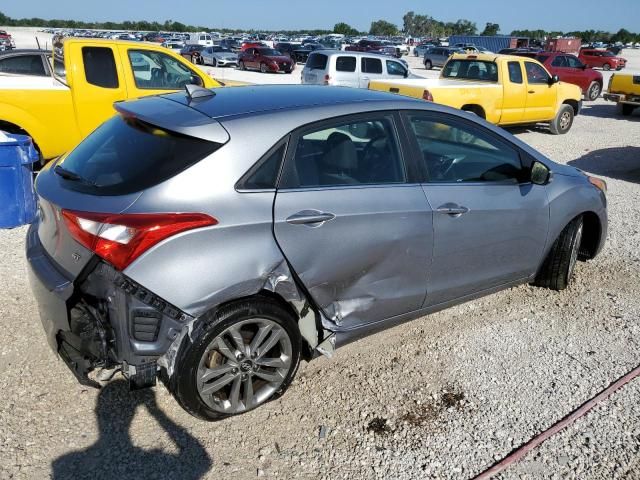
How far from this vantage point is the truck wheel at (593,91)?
19.5 m

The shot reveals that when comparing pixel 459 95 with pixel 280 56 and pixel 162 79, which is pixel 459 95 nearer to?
pixel 162 79

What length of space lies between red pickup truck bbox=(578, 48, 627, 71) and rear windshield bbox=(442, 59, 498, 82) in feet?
98.1

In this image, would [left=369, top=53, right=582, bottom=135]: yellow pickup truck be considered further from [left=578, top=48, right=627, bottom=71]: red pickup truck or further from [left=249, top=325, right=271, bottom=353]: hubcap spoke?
[left=578, top=48, right=627, bottom=71]: red pickup truck

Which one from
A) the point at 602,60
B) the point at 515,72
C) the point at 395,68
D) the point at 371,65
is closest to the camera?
the point at 515,72

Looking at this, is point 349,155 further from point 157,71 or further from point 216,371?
point 157,71

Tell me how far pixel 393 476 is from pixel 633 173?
8688 mm

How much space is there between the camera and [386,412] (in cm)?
313

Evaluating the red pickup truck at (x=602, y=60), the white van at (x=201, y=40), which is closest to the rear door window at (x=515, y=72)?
the red pickup truck at (x=602, y=60)

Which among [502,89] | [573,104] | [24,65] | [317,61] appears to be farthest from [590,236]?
[317,61]

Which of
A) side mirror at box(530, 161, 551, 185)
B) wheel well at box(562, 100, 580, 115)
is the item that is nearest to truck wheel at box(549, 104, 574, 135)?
wheel well at box(562, 100, 580, 115)

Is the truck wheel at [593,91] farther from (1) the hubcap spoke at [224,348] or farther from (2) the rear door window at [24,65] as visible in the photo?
(1) the hubcap spoke at [224,348]

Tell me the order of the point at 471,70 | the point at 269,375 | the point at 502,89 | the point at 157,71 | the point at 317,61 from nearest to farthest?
the point at 269,375 → the point at 157,71 → the point at 502,89 → the point at 471,70 → the point at 317,61

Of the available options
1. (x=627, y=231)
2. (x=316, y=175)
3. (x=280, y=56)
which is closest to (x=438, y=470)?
(x=316, y=175)

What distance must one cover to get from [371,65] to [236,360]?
1497cm
